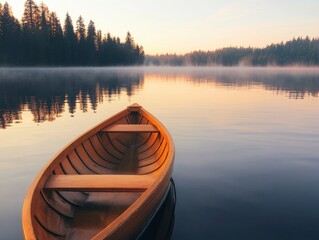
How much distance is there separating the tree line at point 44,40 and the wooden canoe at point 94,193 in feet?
247

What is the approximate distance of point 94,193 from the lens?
17.7 feet

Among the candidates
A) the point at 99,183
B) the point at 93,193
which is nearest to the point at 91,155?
the point at 93,193

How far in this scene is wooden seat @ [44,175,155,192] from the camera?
4418mm

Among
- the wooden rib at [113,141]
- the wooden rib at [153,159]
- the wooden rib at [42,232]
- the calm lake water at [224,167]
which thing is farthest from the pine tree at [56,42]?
the wooden rib at [42,232]

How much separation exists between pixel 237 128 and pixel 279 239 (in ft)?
30.3

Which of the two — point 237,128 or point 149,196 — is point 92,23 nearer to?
point 237,128

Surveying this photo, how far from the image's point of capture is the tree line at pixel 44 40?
70.4 m

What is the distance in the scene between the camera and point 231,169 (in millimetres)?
8180

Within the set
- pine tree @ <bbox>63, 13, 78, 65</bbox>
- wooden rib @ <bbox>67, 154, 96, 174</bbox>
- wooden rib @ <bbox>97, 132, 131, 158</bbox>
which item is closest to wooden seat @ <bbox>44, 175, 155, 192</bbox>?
wooden rib @ <bbox>67, 154, 96, 174</bbox>

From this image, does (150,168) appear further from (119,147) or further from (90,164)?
(119,147)

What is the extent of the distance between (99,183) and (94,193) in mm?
910

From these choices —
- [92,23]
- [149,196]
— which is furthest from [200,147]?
[92,23]

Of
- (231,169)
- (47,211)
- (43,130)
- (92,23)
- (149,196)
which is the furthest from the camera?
(92,23)

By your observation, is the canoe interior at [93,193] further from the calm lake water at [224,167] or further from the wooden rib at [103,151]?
the calm lake water at [224,167]
